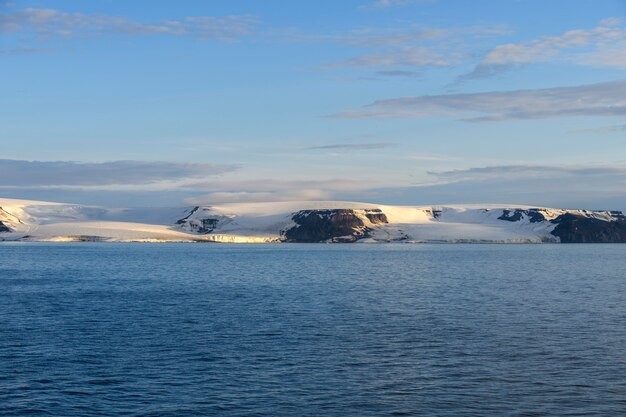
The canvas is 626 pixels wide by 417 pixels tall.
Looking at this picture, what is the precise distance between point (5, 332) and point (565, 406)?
25.4m

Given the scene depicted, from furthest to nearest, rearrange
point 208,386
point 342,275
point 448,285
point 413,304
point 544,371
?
point 342,275
point 448,285
point 413,304
point 544,371
point 208,386

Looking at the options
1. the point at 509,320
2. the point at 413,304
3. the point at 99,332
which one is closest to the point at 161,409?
the point at 99,332

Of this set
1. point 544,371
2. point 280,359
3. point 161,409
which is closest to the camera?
point 161,409

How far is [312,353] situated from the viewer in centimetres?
3250

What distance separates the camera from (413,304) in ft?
168

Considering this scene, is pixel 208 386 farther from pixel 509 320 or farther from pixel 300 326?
pixel 509 320

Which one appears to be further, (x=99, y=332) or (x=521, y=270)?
(x=521, y=270)

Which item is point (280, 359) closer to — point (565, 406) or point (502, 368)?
point (502, 368)

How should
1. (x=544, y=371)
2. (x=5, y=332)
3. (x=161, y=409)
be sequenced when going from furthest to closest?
(x=5, y=332) → (x=544, y=371) → (x=161, y=409)

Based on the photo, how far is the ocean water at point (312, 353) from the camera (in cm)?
2483

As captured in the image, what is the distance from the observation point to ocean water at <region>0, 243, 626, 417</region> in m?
24.8

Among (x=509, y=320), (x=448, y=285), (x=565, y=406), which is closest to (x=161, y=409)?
(x=565, y=406)

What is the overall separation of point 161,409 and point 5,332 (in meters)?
16.6

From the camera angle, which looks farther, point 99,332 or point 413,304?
point 413,304
